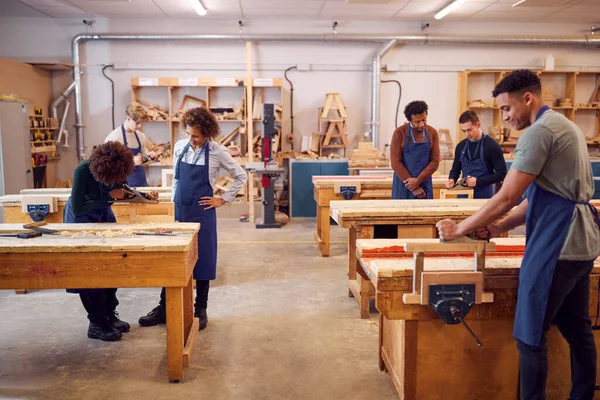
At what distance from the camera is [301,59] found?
9.30m

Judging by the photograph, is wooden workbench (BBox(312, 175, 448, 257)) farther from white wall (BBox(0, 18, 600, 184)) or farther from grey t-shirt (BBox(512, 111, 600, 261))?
grey t-shirt (BBox(512, 111, 600, 261))

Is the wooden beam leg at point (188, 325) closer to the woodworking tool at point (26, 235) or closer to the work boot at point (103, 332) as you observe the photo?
the work boot at point (103, 332)

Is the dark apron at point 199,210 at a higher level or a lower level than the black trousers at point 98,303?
higher

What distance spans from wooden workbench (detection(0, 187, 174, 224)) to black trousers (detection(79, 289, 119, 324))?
1155 mm

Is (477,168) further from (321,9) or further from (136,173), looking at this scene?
(321,9)

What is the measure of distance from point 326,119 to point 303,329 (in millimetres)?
5401

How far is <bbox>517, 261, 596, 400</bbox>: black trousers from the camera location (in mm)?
2242

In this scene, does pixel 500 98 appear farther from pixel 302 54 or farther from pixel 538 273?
pixel 302 54

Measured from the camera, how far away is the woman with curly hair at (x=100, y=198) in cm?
352

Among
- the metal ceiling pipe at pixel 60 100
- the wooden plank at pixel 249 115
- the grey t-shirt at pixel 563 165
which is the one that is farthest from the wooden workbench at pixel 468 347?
the metal ceiling pipe at pixel 60 100

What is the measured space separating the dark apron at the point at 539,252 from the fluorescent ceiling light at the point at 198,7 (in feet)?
21.5

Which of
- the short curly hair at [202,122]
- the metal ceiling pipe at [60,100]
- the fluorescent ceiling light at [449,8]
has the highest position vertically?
the fluorescent ceiling light at [449,8]

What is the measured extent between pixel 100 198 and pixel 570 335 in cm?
303

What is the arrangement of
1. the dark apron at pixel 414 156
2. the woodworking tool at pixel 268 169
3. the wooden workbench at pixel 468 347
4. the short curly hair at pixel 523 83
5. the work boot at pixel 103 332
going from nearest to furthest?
the short curly hair at pixel 523 83
the wooden workbench at pixel 468 347
the work boot at pixel 103 332
the dark apron at pixel 414 156
the woodworking tool at pixel 268 169
